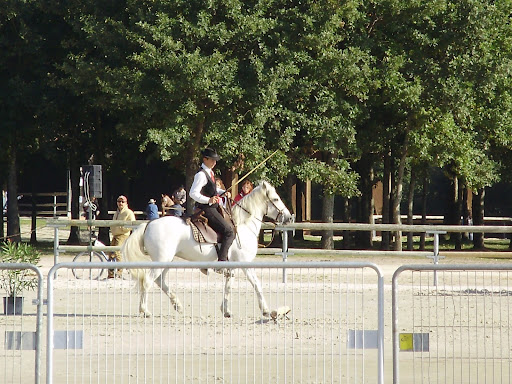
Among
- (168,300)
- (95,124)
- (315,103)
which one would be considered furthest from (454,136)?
(168,300)

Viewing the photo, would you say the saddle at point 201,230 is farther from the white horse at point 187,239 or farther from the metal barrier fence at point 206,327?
the metal barrier fence at point 206,327

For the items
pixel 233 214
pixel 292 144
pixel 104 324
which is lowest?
pixel 104 324

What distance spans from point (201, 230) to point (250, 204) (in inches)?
43.3

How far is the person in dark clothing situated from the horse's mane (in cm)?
52

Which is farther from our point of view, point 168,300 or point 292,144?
point 292,144

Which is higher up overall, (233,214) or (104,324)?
(233,214)

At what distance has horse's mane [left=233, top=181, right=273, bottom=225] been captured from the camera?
15.4 m

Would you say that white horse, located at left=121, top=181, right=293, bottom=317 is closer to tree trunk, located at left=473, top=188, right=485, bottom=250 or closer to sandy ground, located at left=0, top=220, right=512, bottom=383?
sandy ground, located at left=0, top=220, right=512, bottom=383

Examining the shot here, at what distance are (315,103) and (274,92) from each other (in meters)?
2.48

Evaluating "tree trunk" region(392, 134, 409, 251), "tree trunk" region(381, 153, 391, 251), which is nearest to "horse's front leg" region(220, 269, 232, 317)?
"tree trunk" region(392, 134, 409, 251)

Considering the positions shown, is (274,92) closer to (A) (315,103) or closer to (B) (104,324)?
(A) (315,103)

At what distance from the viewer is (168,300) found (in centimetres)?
952

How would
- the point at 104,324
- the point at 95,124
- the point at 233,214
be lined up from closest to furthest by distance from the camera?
the point at 104,324 → the point at 233,214 → the point at 95,124

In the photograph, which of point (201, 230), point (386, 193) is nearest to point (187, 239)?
point (201, 230)
